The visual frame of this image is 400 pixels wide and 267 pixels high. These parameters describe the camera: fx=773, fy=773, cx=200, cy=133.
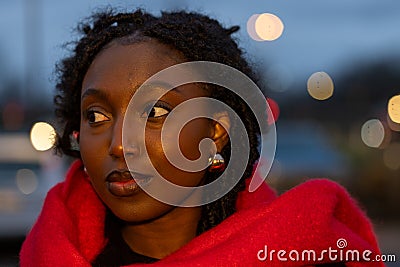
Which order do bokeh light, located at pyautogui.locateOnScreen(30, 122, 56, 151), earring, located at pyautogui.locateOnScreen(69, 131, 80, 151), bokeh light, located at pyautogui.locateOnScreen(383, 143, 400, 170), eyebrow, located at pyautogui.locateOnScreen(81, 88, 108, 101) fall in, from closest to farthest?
1. eyebrow, located at pyautogui.locateOnScreen(81, 88, 108, 101)
2. earring, located at pyautogui.locateOnScreen(69, 131, 80, 151)
3. bokeh light, located at pyautogui.locateOnScreen(30, 122, 56, 151)
4. bokeh light, located at pyautogui.locateOnScreen(383, 143, 400, 170)

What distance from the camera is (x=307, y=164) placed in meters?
11.6

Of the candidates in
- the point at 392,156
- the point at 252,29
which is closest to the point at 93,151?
the point at 252,29

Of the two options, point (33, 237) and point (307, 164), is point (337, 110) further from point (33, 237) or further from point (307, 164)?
point (33, 237)

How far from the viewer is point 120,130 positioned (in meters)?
2.44

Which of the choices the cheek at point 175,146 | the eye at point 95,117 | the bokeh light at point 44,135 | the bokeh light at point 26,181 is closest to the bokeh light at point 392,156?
the bokeh light at point 26,181

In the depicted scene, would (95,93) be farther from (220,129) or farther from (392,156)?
(392,156)

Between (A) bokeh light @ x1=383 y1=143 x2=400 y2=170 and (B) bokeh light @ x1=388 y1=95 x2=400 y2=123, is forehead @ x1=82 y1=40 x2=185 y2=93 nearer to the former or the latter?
(B) bokeh light @ x1=388 y1=95 x2=400 y2=123

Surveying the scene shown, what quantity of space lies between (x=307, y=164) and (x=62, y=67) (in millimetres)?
8944

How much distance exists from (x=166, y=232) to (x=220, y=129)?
0.41 meters

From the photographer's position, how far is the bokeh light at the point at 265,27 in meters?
3.37

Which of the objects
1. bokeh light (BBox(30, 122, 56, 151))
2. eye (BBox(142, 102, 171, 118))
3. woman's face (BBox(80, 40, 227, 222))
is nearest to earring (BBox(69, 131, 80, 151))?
bokeh light (BBox(30, 122, 56, 151))

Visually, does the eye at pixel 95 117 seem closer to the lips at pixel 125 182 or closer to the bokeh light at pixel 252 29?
the lips at pixel 125 182

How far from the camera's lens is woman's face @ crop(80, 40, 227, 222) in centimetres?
244

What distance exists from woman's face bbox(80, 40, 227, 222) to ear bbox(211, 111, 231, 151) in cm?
6
